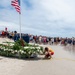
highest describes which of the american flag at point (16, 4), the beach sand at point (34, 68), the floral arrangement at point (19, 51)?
the american flag at point (16, 4)

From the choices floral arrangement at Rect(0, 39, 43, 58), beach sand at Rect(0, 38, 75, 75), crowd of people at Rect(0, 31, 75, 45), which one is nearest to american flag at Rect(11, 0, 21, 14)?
floral arrangement at Rect(0, 39, 43, 58)

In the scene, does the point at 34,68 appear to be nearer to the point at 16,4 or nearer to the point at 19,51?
the point at 19,51

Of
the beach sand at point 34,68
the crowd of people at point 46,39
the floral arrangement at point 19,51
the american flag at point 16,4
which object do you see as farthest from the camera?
the crowd of people at point 46,39

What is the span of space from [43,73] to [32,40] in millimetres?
32922

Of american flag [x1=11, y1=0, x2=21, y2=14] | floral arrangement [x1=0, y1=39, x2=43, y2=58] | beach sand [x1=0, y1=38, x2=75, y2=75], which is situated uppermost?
american flag [x1=11, y1=0, x2=21, y2=14]

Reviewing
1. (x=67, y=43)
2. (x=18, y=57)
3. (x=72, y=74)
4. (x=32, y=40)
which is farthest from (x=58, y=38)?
(x=72, y=74)

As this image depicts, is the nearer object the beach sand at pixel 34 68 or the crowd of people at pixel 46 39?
the beach sand at pixel 34 68

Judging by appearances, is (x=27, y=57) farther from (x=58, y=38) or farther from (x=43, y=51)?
(x=58, y=38)

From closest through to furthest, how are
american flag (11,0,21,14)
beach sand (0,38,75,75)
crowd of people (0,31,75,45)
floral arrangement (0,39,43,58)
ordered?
beach sand (0,38,75,75) < floral arrangement (0,39,43,58) < american flag (11,0,21,14) < crowd of people (0,31,75,45)

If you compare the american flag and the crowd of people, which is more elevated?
the american flag

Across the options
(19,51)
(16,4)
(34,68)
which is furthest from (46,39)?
(34,68)

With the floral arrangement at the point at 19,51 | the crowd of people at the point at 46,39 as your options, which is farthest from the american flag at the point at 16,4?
the crowd of people at the point at 46,39

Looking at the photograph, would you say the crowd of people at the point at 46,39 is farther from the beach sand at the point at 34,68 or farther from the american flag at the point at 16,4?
the beach sand at the point at 34,68

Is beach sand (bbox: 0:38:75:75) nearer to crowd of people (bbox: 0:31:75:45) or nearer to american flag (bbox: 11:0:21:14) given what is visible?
american flag (bbox: 11:0:21:14)
